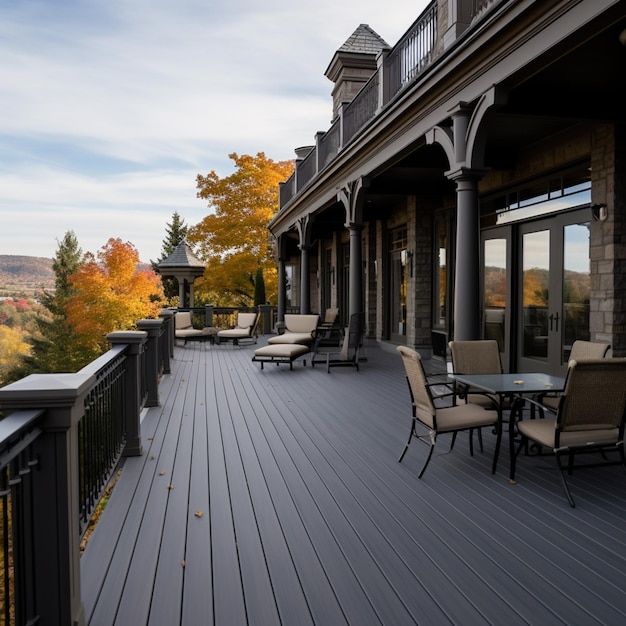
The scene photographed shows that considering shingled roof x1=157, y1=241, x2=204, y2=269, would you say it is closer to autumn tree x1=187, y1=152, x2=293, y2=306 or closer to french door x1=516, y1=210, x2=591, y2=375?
autumn tree x1=187, y1=152, x2=293, y2=306

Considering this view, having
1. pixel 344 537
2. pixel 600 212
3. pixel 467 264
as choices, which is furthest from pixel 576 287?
pixel 344 537

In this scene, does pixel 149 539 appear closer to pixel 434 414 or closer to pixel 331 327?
pixel 434 414

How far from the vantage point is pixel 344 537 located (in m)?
3.14

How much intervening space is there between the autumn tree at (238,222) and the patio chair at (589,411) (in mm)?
22123

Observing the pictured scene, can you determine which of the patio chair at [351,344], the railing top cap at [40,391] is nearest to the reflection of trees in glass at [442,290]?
the patio chair at [351,344]

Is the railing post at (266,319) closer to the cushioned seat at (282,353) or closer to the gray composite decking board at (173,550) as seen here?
the cushioned seat at (282,353)

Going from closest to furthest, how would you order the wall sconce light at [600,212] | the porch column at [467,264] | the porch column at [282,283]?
the porch column at [467,264], the wall sconce light at [600,212], the porch column at [282,283]

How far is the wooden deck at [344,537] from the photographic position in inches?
95.1

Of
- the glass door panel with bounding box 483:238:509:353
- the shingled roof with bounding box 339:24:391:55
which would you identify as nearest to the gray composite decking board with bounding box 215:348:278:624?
the glass door panel with bounding box 483:238:509:353

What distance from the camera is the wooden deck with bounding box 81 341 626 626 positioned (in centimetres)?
242

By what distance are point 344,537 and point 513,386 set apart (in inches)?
81.0

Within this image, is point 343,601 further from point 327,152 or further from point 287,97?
point 287,97

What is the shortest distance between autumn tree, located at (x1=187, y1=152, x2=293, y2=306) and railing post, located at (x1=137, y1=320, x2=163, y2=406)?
1841 centimetres

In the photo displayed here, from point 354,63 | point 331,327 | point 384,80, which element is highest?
point 354,63
